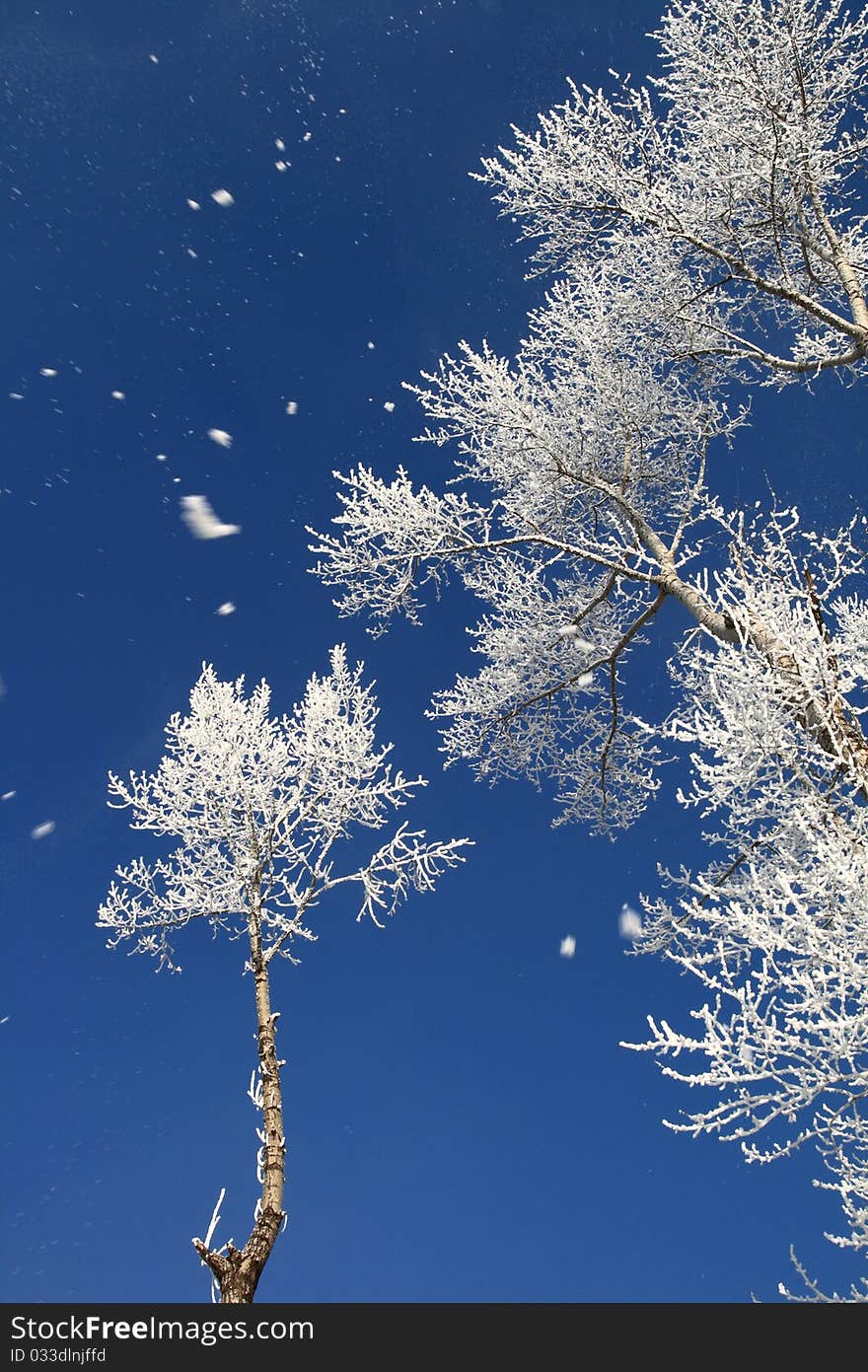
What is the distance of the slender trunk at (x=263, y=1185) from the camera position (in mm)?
4910

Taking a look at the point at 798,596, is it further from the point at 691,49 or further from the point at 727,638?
the point at 691,49

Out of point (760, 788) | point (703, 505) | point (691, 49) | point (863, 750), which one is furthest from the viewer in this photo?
point (703, 505)

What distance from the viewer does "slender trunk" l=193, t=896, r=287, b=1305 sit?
4910 mm

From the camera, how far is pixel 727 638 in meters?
6.75

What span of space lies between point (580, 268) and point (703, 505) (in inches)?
104

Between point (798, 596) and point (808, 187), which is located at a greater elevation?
point (808, 187)

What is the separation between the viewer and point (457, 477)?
8523mm

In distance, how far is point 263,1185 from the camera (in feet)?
17.8

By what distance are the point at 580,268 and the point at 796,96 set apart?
7.31ft
